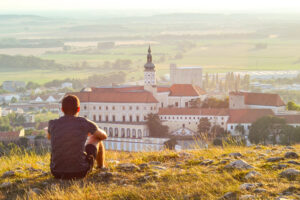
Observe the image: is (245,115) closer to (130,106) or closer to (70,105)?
(130,106)

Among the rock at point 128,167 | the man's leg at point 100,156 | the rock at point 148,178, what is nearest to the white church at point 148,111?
the rock at point 128,167

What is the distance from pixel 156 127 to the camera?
74500mm

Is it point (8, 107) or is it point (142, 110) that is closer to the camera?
point (142, 110)

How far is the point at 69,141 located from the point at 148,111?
7119 cm

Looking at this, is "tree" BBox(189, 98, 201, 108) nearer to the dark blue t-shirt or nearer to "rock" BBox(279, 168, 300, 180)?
"rock" BBox(279, 168, 300, 180)

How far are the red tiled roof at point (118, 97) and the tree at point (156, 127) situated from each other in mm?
5493

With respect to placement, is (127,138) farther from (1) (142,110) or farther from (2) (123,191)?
(2) (123,191)

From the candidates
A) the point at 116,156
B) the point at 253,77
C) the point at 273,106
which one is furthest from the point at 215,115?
the point at 253,77

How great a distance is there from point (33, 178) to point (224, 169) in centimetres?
332

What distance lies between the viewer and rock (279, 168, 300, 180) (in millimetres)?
8903

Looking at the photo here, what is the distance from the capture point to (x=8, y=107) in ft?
462

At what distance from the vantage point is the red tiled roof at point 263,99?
268ft

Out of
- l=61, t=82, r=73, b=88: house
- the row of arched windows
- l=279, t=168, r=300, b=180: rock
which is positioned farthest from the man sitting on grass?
l=61, t=82, r=73, b=88: house

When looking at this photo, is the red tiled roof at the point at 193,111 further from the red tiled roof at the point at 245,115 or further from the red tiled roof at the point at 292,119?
the red tiled roof at the point at 292,119
